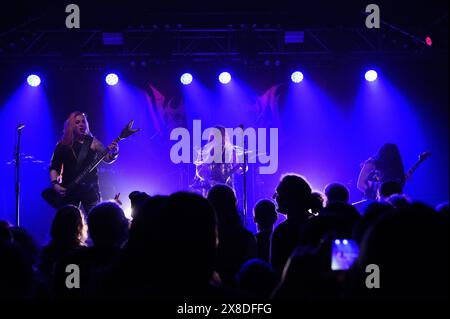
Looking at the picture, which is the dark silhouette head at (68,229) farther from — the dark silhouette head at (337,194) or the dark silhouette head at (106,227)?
the dark silhouette head at (337,194)

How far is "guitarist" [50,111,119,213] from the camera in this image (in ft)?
25.2

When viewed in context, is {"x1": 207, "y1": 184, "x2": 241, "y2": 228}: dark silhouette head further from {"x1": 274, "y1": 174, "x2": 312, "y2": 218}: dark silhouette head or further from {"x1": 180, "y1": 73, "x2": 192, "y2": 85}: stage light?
{"x1": 180, "y1": 73, "x2": 192, "y2": 85}: stage light

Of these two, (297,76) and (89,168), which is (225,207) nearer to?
(89,168)

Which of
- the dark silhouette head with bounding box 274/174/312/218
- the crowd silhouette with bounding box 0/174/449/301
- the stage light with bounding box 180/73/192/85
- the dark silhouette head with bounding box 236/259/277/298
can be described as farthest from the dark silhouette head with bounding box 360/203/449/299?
the stage light with bounding box 180/73/192/85

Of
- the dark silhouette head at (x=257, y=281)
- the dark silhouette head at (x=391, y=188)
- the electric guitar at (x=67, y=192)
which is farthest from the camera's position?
the electric guitar at (x=67, y=192)

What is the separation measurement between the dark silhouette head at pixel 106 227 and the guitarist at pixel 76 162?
4.71 metres

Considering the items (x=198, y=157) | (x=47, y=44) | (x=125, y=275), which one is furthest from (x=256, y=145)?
(x=125, y=275)

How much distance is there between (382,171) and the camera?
8391mm

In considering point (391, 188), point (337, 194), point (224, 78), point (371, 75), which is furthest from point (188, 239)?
point (371, 75)

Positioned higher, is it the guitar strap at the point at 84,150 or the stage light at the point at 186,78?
the stage light at the point at 186,78

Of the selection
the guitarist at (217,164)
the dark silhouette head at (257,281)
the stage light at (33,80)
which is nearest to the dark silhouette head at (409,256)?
the dark silhouette head at (257,281)

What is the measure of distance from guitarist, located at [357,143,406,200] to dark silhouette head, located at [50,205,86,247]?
5924 mm

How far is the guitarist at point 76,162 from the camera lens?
769cm
